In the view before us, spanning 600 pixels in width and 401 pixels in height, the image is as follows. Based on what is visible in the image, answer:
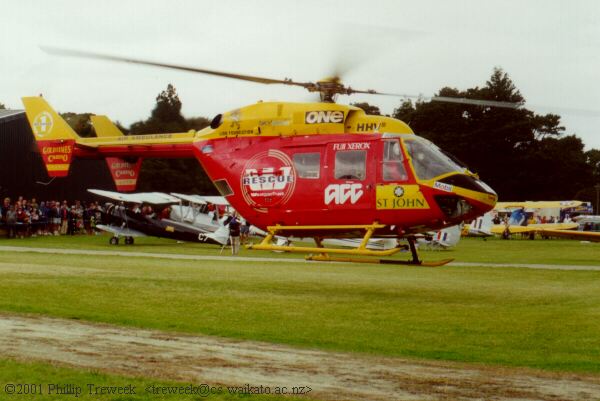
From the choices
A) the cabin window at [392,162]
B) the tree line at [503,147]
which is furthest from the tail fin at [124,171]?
the tree line at [503,147]

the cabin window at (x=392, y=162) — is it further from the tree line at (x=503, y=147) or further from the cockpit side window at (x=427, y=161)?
Result: the tree line at (x=503, y=147)

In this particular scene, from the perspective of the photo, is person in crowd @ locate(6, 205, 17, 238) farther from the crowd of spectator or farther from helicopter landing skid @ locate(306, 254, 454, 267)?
helicopter landing skid @ locate(306, 254, 454, 267)

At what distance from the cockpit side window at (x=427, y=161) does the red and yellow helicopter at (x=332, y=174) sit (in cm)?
2

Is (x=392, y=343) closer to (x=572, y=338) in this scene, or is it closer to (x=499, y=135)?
(x=572, y=338)

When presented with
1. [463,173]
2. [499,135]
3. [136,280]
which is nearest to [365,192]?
[463,173]

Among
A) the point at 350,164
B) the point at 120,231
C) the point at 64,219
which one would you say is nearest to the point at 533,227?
the point at 120,231

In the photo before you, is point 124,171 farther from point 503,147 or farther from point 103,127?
point 503,147

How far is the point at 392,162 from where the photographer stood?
66.0 feet

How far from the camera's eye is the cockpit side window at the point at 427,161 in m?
19.8

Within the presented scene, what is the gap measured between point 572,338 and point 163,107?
125ft

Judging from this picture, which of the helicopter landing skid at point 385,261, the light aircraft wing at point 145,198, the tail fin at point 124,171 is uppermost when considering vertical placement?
the tail fin at point 124,171

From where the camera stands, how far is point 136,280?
2202 centimetres

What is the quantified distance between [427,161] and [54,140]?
48.6 ft

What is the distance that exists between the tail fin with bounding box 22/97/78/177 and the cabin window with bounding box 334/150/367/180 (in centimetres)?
1156
